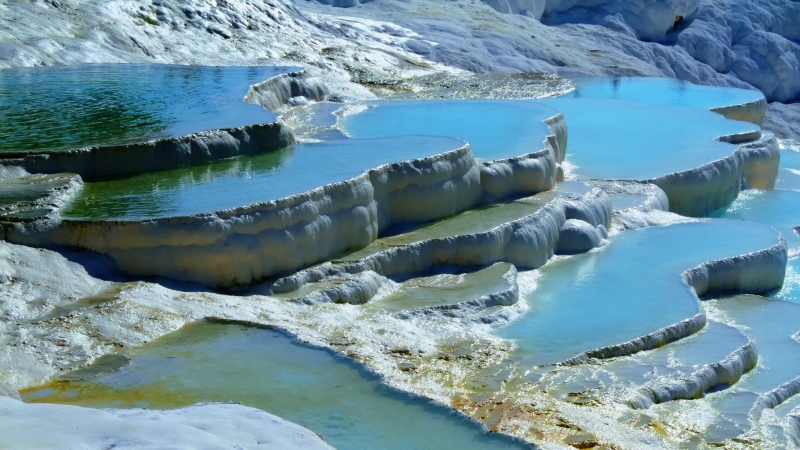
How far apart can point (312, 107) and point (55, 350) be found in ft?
20.4

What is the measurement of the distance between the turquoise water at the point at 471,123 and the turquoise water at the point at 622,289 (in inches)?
50.9

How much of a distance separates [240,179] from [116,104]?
2.49 meters

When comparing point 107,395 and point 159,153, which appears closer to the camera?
point 107,395

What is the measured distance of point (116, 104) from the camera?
29.5 feet

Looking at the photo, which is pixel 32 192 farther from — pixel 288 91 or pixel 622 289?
pixel 288 91

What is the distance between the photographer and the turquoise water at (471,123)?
8.89 metres

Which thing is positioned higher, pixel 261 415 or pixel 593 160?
pixel 261 415

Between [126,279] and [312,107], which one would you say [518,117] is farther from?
[126,279]

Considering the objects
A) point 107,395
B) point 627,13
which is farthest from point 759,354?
point 627,13

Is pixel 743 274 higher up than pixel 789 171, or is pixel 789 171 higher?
pixel 743 274

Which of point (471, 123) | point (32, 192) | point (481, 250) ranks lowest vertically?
point (481, 250)

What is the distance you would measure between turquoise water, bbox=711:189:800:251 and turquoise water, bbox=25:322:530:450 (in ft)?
20.6

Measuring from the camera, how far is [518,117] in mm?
10148

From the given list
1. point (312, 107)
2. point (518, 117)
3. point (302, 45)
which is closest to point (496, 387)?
point (518, 117)
